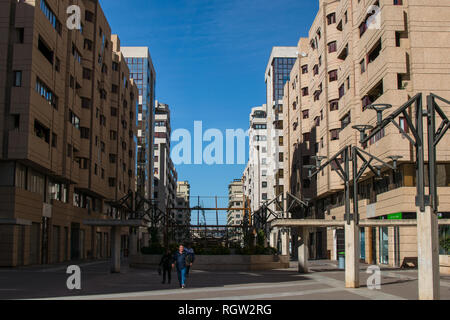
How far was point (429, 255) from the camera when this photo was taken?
14117mm

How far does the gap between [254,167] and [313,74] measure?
71.6 meters

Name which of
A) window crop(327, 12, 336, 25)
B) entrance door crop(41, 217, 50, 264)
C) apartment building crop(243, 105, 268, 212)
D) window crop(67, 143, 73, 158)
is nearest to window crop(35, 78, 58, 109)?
window crop(67, 143, 73, 158)

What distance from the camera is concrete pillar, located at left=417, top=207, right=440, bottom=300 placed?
46.3 ft

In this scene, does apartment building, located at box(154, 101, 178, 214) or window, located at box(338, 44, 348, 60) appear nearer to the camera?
window, located at box(338, 44, 348, 60)

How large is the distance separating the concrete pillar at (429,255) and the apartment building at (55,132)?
24.6 meters

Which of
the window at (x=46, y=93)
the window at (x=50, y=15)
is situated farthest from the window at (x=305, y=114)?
the window at (x=46, y=93)

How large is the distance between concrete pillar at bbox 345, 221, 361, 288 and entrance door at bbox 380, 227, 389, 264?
2079 cm

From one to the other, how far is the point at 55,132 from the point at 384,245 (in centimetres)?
2673

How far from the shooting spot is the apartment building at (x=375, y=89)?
37.4 m

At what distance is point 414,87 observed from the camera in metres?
37.5

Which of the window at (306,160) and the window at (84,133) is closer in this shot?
the window at (84,133)

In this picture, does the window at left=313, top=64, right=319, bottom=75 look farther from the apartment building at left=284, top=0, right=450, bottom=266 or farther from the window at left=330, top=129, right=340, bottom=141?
the window at left=330, top=129, right=340, bottom=141

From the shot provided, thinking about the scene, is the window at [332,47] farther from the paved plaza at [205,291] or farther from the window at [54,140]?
the paved plaza at [205,291]
